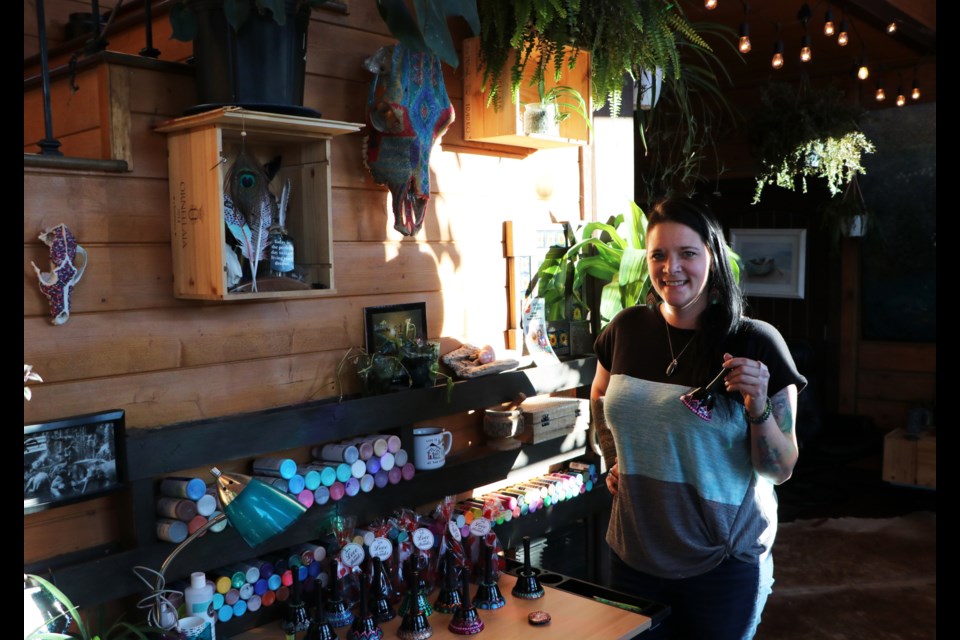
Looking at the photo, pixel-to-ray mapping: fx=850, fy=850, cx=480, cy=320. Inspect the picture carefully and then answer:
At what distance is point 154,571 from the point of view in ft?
6.03

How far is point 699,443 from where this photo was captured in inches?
85.1

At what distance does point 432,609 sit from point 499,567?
34 cm

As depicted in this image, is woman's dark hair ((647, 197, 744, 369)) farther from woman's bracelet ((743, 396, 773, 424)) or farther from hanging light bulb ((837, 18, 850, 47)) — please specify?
hanging light bulb ((837, 18, 850, 47))

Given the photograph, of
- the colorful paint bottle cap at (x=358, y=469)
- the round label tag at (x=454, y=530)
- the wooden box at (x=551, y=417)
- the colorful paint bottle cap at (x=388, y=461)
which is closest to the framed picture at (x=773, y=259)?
the wooden box at (x=551, y=417)

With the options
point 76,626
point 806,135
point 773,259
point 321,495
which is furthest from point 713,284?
point 773,259

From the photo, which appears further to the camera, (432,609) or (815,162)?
(815,162)

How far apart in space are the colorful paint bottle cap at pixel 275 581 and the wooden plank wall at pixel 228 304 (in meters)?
0.33

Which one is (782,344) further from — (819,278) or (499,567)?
(819,278)

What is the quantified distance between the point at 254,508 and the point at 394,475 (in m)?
0.72

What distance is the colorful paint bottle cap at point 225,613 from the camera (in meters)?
2.00

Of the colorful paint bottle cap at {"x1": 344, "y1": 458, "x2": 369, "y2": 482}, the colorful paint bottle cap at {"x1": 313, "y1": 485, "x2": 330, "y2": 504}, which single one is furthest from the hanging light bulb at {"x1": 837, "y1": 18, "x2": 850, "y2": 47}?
the colorful paint bottle cap at {"x1": 313, "y1": 485, "x2": 330, "y2": 504}

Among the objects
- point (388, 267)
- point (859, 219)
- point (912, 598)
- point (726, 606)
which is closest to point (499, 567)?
point (726, 606)

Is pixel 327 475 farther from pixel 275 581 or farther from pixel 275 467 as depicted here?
pixel 275 581

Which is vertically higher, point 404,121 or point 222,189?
point 404,121
